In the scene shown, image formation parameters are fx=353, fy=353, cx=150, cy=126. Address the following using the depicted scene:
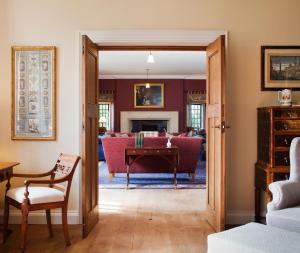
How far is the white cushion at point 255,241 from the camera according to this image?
2.02 m

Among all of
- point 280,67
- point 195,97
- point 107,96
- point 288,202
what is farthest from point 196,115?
point 288,202

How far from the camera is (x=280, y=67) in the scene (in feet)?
13.0

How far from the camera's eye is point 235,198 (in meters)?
4.00

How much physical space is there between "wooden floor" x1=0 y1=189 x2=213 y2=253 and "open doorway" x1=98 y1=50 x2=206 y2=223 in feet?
Answer: 0.14

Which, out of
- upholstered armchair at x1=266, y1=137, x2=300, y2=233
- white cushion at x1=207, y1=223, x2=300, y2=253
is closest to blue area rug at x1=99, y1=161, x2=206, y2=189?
upholstered armchair at x1=266, y1=137, x2=300, y2=233

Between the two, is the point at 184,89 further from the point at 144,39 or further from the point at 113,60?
the point at 144,39

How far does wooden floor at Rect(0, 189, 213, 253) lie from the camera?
3.26 meters

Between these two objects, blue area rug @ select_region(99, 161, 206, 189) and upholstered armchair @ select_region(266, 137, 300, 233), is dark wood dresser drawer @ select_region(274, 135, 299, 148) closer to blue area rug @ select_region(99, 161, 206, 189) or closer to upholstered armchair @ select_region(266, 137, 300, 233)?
upholstered armchair @ select_region(266, 137, 300, 233)

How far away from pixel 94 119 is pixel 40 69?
82 centimetres

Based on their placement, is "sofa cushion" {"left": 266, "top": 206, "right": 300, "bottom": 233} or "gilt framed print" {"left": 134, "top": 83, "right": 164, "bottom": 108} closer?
"sofa cushion" {"left": 266, "top": 206, "right": 300, "bottom": 233}

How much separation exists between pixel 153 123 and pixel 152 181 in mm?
5821

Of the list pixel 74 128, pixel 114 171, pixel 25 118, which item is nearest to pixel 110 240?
pixel 74 128

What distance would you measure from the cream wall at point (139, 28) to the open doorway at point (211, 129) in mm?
195

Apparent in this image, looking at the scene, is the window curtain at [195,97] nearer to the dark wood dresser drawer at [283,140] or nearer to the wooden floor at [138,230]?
the wooden floor at [138,230]
